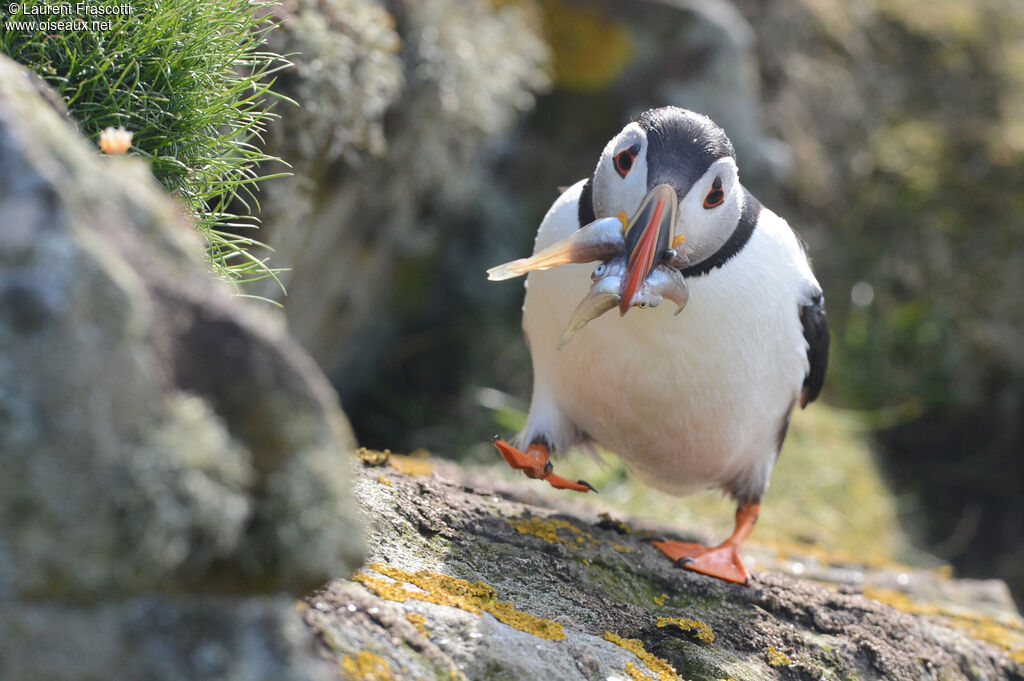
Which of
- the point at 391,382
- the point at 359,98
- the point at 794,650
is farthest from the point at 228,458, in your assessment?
the point at 391,382

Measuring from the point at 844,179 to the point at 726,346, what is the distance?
6080 mm

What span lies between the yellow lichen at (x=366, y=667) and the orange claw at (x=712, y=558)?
1827 mm

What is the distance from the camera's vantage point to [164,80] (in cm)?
296

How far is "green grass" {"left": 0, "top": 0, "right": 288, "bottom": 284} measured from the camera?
2.76 m

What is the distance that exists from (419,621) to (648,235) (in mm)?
1309

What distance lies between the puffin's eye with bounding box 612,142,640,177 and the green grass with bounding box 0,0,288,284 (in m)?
1.17

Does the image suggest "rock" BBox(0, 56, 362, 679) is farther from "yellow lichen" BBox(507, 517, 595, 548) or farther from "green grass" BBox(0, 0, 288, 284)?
"yellow lichen" BBox(507, 517, 595, 548)

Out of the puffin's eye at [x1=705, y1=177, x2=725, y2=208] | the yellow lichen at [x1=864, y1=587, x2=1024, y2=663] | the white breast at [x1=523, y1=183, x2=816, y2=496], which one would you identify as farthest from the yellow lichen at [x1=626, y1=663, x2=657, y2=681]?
the yellow lichen at [x1=864, y1=587, x2=1024, y2=663]

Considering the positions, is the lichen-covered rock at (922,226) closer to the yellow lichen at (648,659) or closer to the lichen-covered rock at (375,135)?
the lichen-covered rock at (375,135)

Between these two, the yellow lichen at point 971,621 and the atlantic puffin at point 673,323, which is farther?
the yellow lichen at point 971,621

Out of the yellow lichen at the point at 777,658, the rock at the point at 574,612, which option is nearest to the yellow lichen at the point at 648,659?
the rock at the point at 574,612

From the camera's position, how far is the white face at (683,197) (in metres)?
3.09

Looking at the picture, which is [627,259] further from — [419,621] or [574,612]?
[419,621]

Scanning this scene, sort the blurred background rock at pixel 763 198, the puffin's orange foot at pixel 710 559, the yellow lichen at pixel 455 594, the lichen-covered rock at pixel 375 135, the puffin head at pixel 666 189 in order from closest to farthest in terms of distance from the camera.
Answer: the yellow lichen at pixel 455 594 < the puffin head at pixel 666 189 < the puffin's orange foot at pixel 710 559 < the lichen-covered rock at pixel 375 135 < the blurred background rock at pixel 763 198
